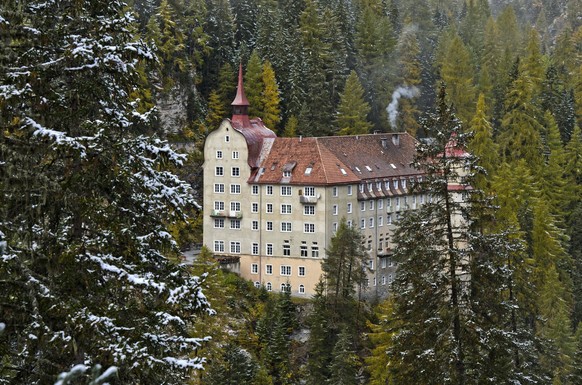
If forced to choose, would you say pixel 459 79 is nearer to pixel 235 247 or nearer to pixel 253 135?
pixel 253 135

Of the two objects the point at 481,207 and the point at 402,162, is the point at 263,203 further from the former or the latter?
the point at 481,207

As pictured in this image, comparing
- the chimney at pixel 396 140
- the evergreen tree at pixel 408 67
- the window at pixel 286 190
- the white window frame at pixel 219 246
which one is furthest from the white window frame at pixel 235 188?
the evergreen tree at pixel 408 67

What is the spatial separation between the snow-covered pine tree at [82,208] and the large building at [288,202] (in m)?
55.4

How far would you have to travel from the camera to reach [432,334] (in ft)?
86.9

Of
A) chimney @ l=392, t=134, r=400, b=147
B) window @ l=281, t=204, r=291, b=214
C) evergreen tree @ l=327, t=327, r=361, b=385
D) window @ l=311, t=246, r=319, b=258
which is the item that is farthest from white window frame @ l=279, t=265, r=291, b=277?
evergreen tree @ l=327, t=327, r=361, b=385

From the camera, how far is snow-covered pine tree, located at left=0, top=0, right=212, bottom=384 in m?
12.9

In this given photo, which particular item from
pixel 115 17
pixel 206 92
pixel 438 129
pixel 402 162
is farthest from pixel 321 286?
pixel 115 17

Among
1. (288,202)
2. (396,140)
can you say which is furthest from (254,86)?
(288,202)

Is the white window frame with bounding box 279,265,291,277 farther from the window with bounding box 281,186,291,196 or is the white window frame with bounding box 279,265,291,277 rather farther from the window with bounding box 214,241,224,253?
the window with bounding box 214,241,224,253

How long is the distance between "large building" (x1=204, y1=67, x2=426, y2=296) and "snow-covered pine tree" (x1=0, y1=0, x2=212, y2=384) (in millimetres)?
55392

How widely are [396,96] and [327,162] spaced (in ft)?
115

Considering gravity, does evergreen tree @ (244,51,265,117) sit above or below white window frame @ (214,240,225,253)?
above

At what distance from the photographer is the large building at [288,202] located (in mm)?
70688

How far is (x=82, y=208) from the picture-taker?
44.3ft
